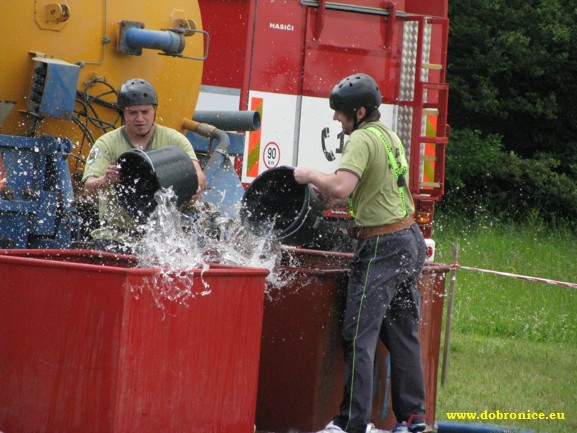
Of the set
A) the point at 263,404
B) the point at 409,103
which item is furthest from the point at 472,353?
the point at 263,404

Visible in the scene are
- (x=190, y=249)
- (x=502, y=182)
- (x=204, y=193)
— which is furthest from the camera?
(x=502, y=182)

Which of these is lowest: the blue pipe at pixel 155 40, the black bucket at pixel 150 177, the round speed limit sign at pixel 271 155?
the black bucket at pixel 150 177

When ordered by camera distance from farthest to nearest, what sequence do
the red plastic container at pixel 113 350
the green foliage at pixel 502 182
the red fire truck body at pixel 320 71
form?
the green foliage at pixel 502 182
the red fire truck body at pixel 320 71
the red plastic container at pixel 113 350

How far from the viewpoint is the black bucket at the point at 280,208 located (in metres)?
5.79

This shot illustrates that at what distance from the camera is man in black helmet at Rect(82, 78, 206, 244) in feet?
20.7

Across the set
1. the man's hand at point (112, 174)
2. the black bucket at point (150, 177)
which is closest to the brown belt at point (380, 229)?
the black bucket at point (150, 177)

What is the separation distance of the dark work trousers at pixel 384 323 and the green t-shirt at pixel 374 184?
0.34 ft

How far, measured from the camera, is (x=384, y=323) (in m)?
5.92

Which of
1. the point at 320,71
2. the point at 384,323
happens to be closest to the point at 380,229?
the point at 384,323

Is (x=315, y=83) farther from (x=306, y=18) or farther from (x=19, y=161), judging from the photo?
(x=19, y=161)

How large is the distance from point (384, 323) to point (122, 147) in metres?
1.66

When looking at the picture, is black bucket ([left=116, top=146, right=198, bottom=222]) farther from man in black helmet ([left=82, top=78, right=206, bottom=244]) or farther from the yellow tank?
the yellow tank

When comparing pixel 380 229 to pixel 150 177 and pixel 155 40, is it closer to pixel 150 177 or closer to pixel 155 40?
pixel 150 177

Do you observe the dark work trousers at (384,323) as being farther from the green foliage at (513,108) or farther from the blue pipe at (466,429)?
the green foliage at (513,108)
